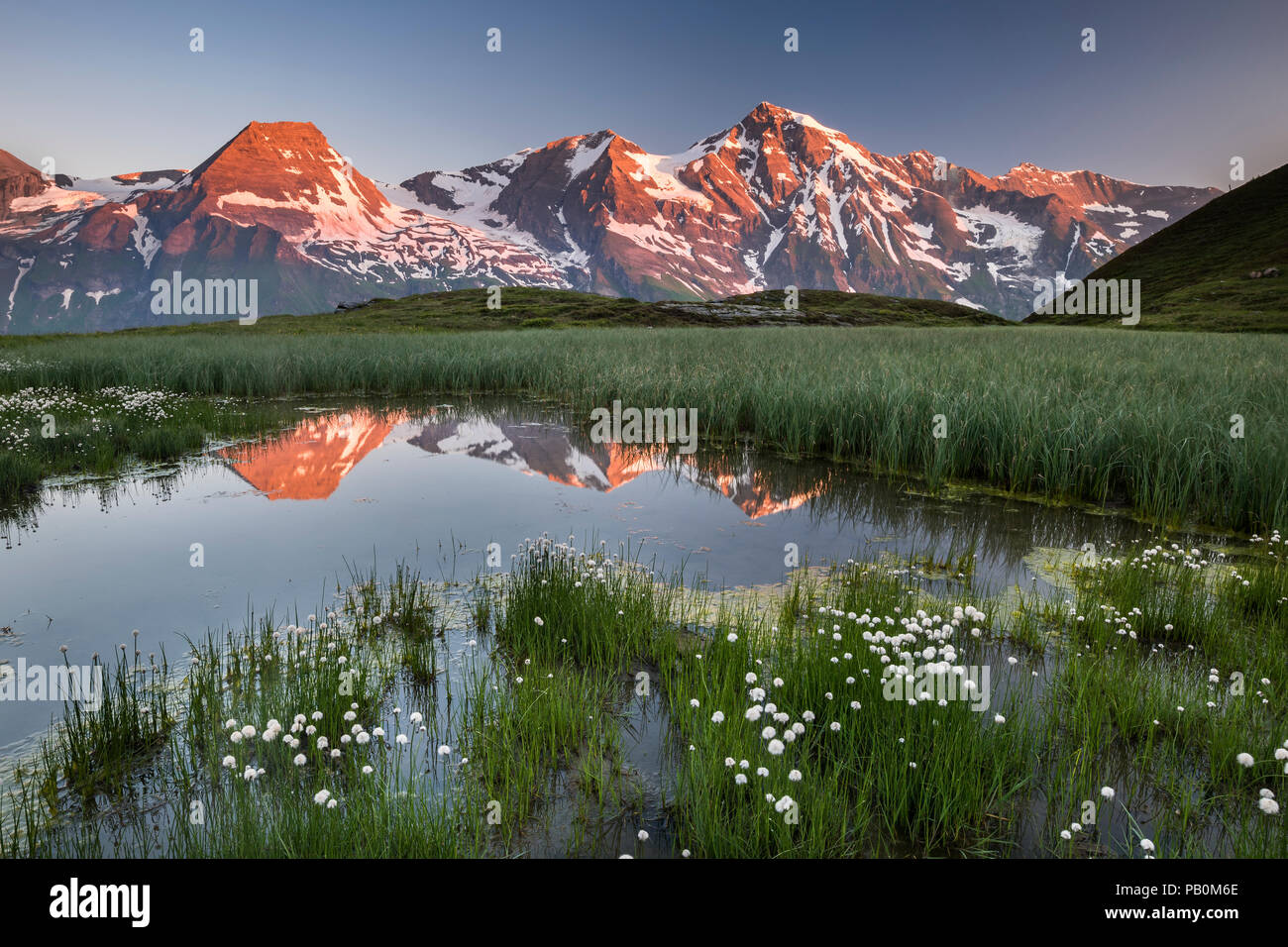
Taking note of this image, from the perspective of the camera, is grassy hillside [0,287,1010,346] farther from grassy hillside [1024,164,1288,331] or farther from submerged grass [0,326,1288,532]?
submerged grass [0,326,1288,532]

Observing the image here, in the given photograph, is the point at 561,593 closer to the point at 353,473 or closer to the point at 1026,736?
the point at 1026,736

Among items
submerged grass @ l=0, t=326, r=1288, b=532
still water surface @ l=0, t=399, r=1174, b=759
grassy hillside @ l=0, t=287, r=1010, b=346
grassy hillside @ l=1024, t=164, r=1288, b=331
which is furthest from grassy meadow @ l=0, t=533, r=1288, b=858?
grassy hillside @ l=1024, t=164, r=1288, b=331

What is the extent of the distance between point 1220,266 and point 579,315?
84.5m

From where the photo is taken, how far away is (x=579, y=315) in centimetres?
7519

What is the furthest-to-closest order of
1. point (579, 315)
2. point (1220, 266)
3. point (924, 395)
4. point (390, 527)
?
point (1220, 266), point (579, 315), point (924, 395), point (390, 527)

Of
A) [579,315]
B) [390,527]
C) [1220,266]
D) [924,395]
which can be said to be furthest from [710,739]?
[1220,266]

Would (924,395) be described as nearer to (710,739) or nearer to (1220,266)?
(710,739)

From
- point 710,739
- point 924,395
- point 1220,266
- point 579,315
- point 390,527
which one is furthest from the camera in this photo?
point 1220,266

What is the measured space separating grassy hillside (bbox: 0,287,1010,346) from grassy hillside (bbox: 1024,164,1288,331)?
2010 cm

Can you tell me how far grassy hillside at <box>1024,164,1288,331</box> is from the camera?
184 ft

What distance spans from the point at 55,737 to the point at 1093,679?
6.59m

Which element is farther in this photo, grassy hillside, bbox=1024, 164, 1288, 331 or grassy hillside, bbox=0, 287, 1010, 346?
grassy hillside, bbox=0, 287, 1010, 346

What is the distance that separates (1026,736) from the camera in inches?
141
